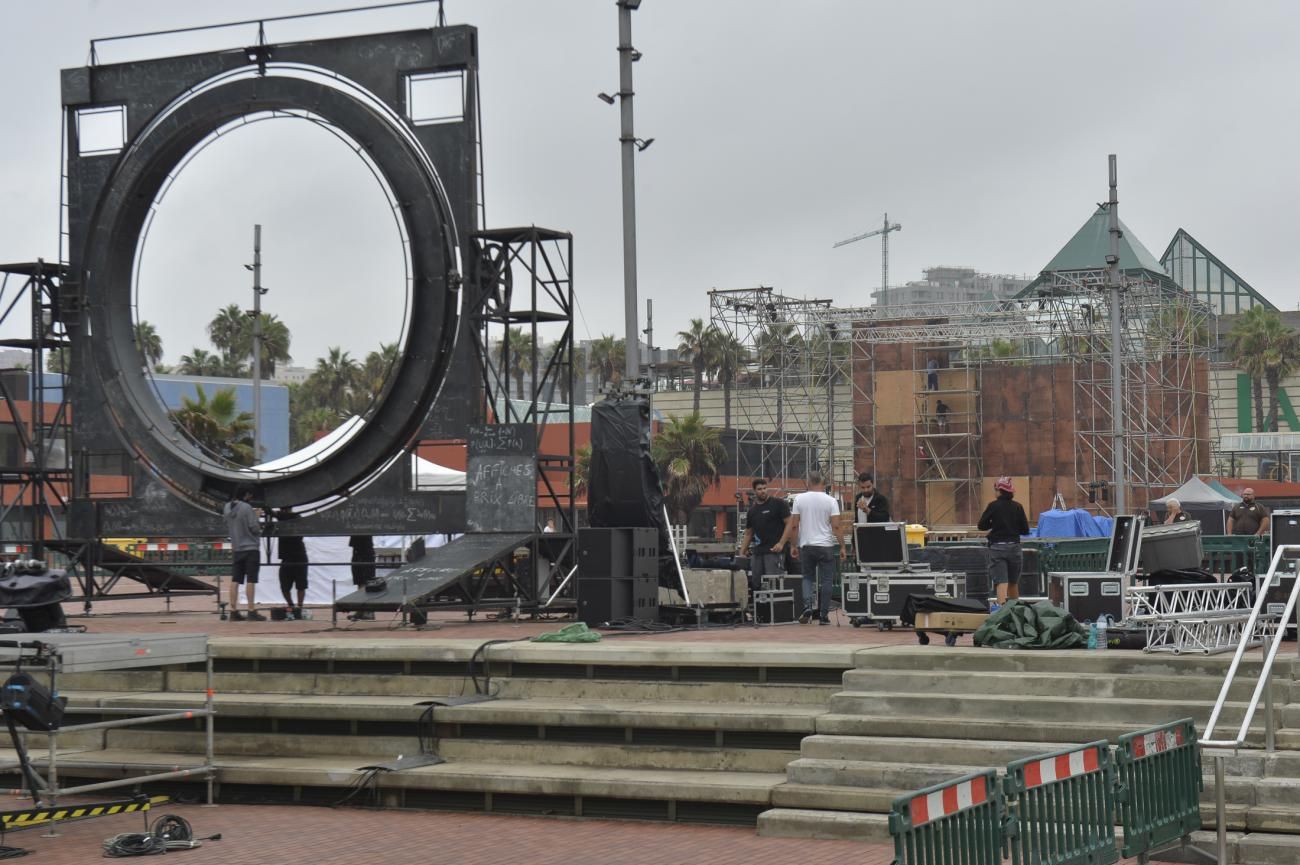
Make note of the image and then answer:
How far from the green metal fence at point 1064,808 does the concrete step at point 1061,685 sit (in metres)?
2.51

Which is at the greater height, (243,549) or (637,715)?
(243,549)

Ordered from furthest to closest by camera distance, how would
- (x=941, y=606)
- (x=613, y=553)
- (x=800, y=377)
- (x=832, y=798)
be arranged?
(x=800, y=377), (x=613, y=553), (x=941, y=606), (x=832, y=798)

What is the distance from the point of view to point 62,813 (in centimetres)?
1210

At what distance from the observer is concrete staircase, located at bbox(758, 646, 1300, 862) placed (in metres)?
11.4

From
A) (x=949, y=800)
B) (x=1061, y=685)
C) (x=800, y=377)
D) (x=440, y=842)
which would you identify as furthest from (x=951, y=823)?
(x=800, y=377)

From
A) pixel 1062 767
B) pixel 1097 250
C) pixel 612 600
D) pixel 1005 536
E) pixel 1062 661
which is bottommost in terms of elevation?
pixel 1062 767

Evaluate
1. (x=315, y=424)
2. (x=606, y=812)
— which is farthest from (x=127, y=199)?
(x=315, y=424)

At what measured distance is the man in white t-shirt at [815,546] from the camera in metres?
18.6

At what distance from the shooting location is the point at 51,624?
50.1 ft

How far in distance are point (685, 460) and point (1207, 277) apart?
44.8 meters

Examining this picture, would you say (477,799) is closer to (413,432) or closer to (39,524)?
(413,432)

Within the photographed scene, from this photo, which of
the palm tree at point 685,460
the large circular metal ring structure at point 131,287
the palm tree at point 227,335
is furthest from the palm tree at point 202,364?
the large circular metal ring structure at point 131,287

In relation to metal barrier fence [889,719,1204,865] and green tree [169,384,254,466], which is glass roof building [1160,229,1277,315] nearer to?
green tree [169,384,254,466]

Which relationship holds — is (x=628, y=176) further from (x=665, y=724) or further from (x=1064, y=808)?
(x=1064, y=808)
